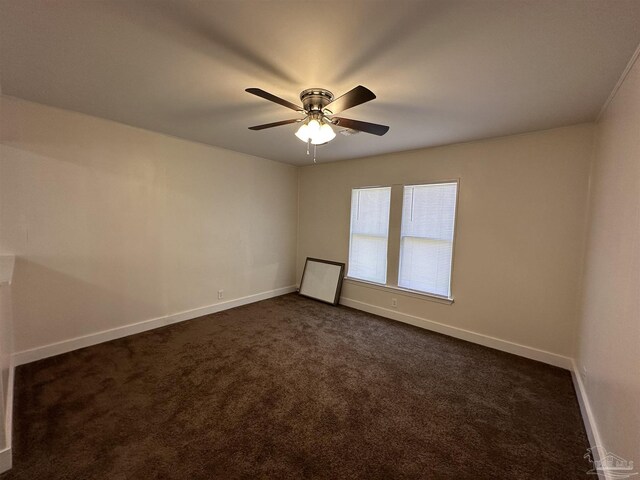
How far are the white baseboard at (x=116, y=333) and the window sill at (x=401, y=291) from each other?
1.77 metres

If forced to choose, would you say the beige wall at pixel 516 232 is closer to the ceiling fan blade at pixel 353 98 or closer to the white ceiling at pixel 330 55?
the white ceiling at pixel 330 55

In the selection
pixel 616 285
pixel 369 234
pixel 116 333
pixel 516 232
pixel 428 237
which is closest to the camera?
pixel 616 285

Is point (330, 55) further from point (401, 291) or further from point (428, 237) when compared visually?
point (401, 291)

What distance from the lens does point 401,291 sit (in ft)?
12.4

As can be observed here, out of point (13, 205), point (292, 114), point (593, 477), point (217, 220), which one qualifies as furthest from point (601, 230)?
point (13, 205)

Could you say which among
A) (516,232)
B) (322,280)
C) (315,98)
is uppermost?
(315,98)

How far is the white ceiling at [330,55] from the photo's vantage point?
1272 millimetres

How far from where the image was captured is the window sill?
3433mm

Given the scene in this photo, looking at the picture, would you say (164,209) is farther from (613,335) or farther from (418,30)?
(613,335)

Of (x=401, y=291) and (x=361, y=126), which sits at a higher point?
(x=361, y=126)

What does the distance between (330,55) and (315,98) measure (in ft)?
1.30

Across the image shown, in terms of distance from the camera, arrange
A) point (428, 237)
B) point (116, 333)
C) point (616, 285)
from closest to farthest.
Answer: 1. point (616, 285)
2. point (116, 333)
3. point (428, 237)

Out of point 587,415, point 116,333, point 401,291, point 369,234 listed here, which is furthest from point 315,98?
point 116,333

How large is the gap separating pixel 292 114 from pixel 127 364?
290cm
